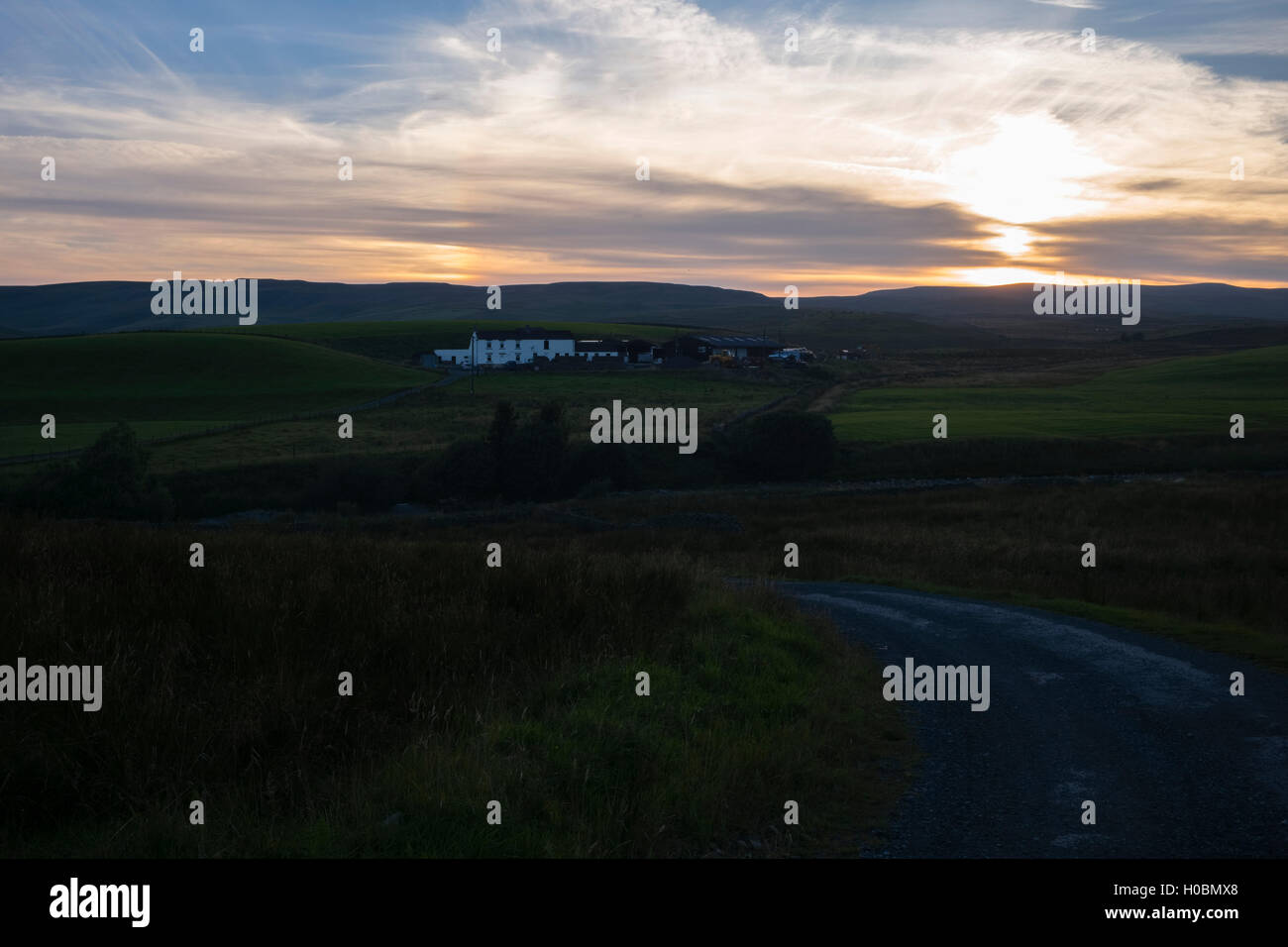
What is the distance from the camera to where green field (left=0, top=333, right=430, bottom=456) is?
274ft

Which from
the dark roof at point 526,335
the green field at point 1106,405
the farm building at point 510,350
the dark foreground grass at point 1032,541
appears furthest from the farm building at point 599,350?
the dark foreground grass at point 1032,541

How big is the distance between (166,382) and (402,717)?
10951 cm

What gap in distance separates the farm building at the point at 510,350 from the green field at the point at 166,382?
12698 mm

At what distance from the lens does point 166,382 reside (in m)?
107

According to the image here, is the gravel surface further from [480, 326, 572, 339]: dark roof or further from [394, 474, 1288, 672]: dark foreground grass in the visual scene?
[480, 326, 572, 339]: dark roof

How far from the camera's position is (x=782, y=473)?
6456 cm

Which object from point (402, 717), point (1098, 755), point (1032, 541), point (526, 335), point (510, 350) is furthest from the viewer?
point (526, 335)

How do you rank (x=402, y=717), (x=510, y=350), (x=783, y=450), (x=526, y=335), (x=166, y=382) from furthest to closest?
(x=526, y=335)
(x=510, y=350)
(x=166, y=382)
(x=783, y=450)
(x=402, y=717)

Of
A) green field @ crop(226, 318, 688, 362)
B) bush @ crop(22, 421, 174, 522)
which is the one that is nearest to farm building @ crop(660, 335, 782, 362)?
green field @ crop(226, 318, 688, 362)

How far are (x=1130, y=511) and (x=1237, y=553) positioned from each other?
14.3 metres

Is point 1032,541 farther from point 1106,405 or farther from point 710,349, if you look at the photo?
point 710,349

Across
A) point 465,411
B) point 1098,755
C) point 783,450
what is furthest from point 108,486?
point 1098,755

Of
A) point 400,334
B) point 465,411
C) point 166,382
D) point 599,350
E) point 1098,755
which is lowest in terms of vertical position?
point 1098,755
